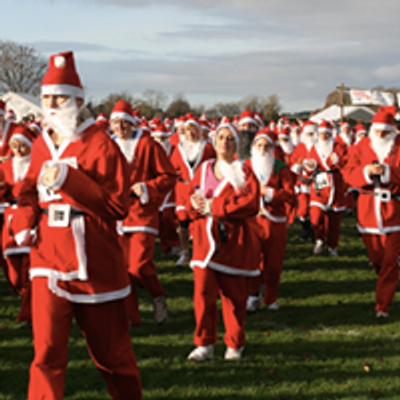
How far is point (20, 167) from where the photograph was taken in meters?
6.64

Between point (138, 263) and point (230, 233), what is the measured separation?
1404 mm

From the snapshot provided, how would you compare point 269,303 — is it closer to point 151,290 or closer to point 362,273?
point 151,290

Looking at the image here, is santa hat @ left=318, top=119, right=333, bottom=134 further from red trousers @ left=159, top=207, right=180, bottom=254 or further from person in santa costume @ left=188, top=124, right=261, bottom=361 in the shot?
person in santa costume @ left=188, top=124, right=261, bottom=361

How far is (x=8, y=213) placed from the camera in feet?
22.8

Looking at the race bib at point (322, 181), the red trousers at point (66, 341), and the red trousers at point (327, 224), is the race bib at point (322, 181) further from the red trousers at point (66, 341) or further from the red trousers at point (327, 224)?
the red trousers at point (66, 341)

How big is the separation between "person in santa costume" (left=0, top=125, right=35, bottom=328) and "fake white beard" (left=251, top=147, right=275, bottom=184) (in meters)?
2.64

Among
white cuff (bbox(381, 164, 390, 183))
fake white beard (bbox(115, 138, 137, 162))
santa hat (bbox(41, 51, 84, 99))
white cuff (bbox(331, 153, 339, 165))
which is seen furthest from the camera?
white cuff (bbox(331, 153, 339, 165))

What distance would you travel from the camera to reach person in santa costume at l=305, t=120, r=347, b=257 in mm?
10914

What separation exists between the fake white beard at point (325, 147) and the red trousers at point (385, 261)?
14.8 ft

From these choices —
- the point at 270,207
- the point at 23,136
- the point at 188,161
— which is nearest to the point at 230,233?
the point at 270,207

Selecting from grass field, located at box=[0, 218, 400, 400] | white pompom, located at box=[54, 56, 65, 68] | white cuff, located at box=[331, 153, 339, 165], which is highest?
white pompom, located at box=[54, 56, 65, 68]

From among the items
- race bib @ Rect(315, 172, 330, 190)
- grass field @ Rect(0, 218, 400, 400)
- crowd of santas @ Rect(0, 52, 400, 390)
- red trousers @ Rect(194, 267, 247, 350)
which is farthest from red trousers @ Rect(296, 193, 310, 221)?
red trousers @ Rect(194, 267, 247, 350)

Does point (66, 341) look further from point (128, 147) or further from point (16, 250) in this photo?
point (16, 250)

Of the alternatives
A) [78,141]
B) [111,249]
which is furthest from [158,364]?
[78,141]
